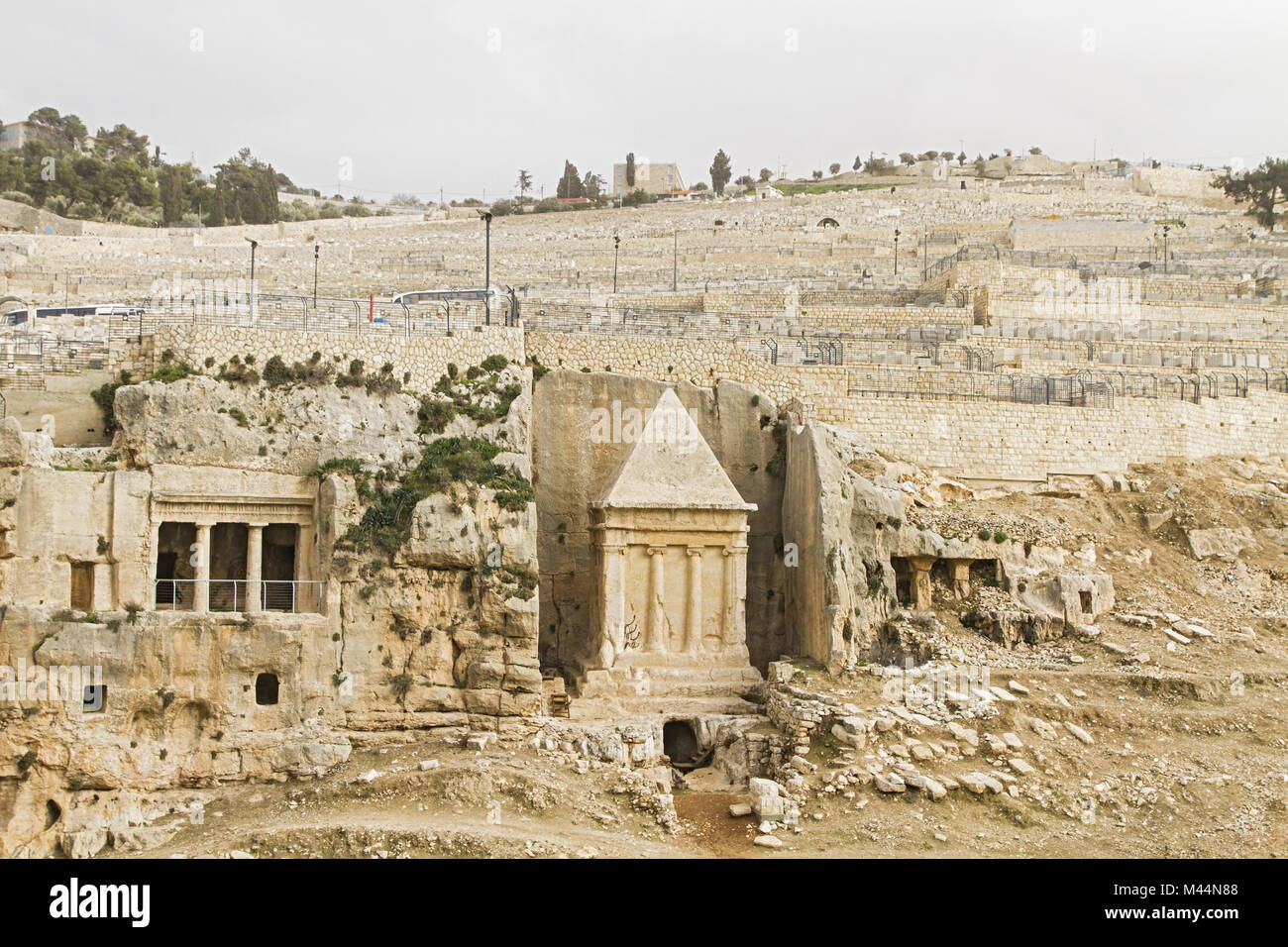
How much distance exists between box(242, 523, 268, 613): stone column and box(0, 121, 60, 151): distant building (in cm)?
8671

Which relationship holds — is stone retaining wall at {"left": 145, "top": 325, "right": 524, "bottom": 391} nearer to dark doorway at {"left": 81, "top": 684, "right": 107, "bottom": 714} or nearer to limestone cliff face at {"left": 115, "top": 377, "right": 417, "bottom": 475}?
limestone cliff face at {"left": 115, "top": 377, "right": 417, "bottom": 475}

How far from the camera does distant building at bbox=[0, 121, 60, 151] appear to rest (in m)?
97.3

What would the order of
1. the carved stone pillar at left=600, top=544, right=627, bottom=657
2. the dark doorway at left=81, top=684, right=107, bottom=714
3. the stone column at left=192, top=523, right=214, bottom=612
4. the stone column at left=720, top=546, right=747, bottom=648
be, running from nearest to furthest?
the dark doorway at left=81, top=684, right=107, bottom=714, the stone column at left=192, top=523, right=214, bottom=612, the carved stone pillar at left=600, top=544, right=627, bottom=657, the stone column at left=720, top=546, right=747, bottom=648

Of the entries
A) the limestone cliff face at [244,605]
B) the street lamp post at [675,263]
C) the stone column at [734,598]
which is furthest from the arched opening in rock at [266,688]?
the street lamp post at [675,263]

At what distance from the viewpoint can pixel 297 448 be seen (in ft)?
79.1

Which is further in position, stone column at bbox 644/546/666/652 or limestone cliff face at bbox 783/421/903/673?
stone column at bbox 644/546/666/652

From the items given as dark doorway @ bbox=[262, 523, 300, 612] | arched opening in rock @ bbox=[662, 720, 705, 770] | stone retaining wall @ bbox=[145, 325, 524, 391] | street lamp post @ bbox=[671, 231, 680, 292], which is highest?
street lamp post @ bbox=[671, 231, 680, 292]

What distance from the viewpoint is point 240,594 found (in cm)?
2438

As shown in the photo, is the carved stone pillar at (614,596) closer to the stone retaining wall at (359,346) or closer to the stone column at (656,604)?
the stone column at (656,604)

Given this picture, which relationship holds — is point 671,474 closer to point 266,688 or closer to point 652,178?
point 266,688

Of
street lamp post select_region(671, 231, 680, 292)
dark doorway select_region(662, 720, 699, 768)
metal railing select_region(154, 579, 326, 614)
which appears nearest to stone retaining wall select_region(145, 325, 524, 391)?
metal railing select_region(154, 579, 326, 614)

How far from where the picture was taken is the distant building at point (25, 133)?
97.3 metres

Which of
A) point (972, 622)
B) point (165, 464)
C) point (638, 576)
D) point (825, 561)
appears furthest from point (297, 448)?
point (972, 622)

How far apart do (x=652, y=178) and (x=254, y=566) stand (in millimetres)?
95455
